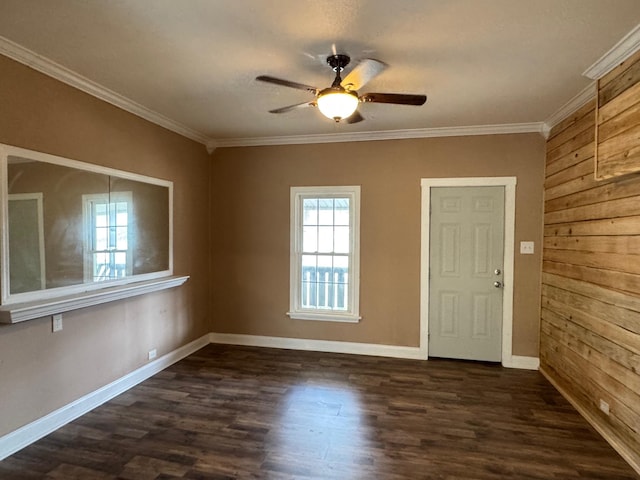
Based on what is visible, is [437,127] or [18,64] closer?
[18,64]

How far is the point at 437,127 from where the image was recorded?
409cm

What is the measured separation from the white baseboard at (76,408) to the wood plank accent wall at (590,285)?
3.89 metres

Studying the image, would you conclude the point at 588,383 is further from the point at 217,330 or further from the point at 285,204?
the point at 217,330

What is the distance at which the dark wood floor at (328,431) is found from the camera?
2307mm

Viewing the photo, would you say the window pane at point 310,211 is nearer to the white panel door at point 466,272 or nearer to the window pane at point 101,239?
the white panel door at point 466,272

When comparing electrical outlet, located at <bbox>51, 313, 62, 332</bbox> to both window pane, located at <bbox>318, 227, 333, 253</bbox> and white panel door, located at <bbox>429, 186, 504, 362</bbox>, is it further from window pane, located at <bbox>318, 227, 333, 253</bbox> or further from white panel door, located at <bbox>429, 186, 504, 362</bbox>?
white panel door, located at <bbox>429, 186, 504, 362</bbox>

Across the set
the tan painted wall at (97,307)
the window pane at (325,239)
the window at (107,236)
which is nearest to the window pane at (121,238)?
the window at (107,236)

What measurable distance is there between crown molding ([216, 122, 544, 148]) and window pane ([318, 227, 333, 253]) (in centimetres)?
107

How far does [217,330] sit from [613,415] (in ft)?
13.4

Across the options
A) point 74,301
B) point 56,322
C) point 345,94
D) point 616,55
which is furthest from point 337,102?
point 56,322

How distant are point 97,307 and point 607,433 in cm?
402

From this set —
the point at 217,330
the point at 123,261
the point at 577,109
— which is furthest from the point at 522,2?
the point at 217,330

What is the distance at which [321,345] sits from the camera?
458 centimetres

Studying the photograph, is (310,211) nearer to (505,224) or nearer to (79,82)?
(505,224)
